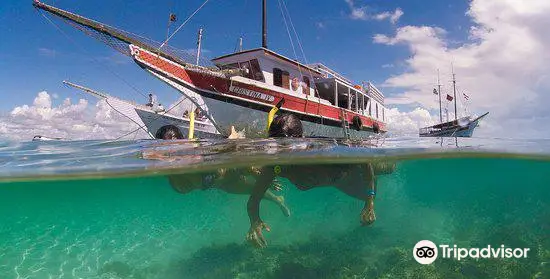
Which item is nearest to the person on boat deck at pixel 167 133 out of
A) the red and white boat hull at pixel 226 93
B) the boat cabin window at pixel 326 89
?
the red and white boat hull at pixel 226 93

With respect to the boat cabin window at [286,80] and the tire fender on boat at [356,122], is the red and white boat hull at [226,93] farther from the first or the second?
the tire fender on boat at [356,122]

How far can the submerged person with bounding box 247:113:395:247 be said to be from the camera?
743 cm

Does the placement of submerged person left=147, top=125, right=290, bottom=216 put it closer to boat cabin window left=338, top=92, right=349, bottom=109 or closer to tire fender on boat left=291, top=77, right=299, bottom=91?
tire fender on boat left=291, top=77, right=299, bottom=91

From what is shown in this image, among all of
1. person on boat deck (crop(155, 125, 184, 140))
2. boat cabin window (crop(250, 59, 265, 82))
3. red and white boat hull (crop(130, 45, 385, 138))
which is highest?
boat cabin window (crop(250, 59, 265, 82))

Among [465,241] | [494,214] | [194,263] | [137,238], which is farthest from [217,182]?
[494,214]

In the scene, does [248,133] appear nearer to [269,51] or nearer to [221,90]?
[221,90]

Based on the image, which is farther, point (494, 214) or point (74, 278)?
point (494, 214)

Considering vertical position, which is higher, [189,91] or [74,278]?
[189,91]

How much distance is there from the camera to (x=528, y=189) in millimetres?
Answer: 21672

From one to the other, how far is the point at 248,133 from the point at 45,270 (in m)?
12.8

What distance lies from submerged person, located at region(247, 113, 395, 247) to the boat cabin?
32.2 ft

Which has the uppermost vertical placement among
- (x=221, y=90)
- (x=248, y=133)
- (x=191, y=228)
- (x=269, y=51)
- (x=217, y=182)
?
(x=269, y=51)

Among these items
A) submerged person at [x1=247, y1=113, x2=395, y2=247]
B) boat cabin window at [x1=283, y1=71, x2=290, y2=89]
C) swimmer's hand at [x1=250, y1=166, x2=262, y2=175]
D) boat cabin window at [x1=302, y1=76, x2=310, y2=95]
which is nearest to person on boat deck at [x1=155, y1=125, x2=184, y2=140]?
swimmer's hand at [x1=250, y1=166, x2=262, y2=175]

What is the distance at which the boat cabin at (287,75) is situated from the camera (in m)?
21.7
